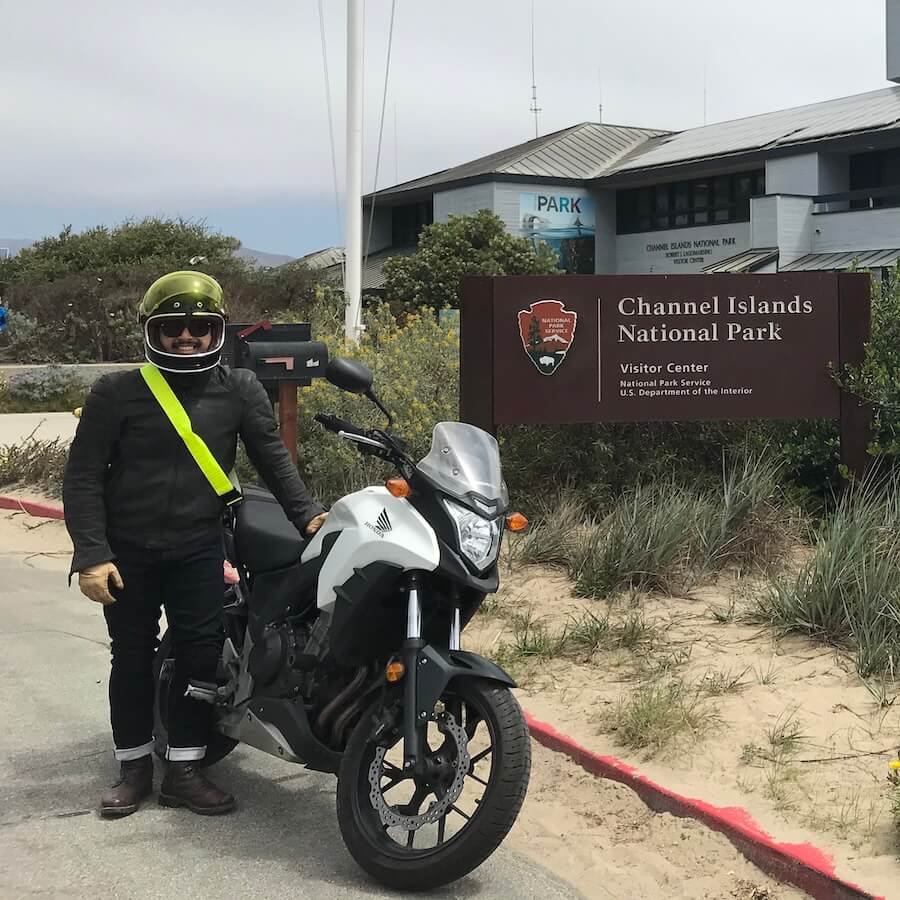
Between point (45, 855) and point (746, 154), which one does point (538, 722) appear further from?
point (746, 154)

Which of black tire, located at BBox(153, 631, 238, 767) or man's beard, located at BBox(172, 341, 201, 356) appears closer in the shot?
man's beard, located at BBox(172, 341, 201, 356)

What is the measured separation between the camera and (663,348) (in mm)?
7594

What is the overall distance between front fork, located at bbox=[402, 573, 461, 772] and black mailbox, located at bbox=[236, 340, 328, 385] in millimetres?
3985

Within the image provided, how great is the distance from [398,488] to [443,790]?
2.95ft

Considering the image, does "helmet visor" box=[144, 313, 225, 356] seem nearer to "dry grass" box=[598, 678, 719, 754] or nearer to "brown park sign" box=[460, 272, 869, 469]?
"dry grass" box=[598, 678, 719, 754]

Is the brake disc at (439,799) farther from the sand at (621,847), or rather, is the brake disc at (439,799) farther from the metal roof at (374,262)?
the metal roof at (374,262)

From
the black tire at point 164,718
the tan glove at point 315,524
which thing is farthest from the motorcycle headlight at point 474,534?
the black tire at point 164,718

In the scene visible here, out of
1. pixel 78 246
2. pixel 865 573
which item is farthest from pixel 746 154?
pixel 865 573

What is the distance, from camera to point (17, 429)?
16.0 metres

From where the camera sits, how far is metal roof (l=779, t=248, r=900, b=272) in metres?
32.3

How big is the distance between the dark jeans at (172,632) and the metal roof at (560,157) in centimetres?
4141

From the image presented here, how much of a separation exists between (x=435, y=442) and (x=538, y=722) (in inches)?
68.6

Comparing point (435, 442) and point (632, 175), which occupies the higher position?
point (632, 175)

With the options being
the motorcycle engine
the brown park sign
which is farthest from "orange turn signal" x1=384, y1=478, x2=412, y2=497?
the brown park sign
